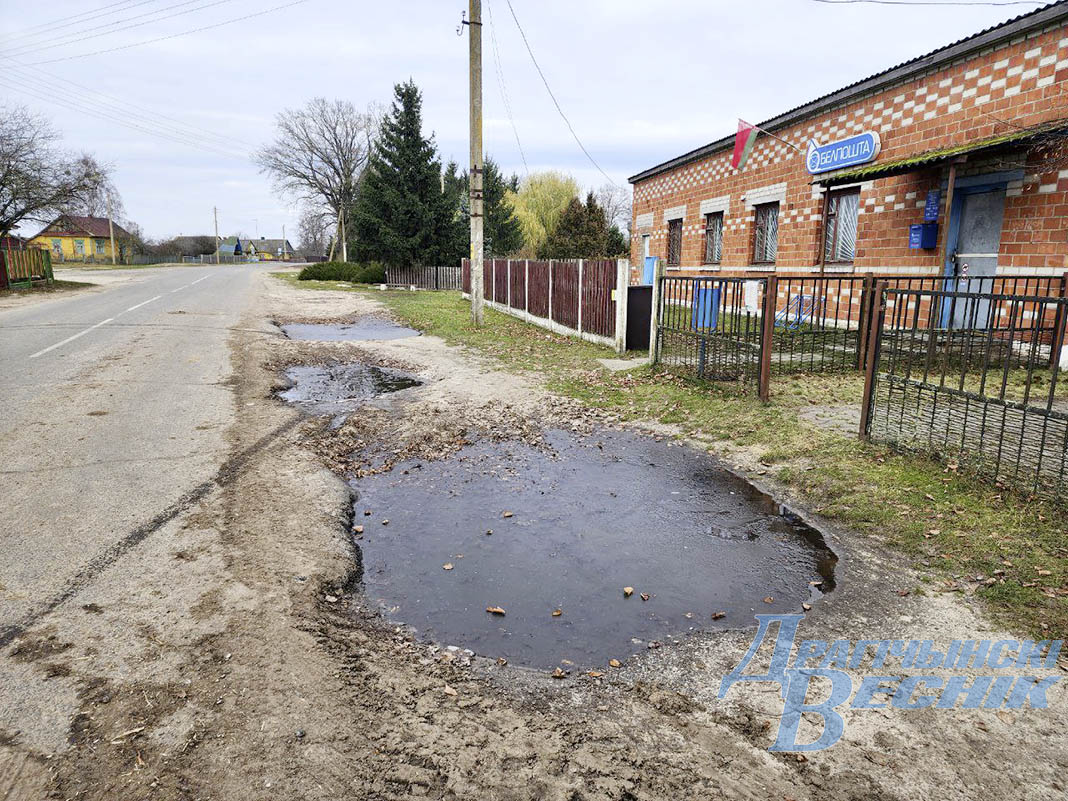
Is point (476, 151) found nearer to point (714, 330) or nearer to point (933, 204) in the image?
point (714, 330)

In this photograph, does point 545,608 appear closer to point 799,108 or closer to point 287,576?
point 287,576

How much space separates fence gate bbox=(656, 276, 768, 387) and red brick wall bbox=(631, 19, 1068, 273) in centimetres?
472

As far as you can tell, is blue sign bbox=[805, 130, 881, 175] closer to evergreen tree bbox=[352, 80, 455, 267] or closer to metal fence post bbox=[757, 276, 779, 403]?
metal fence post bbox=[757, 276, 779, 403]

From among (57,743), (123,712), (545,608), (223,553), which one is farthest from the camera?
(223,553)

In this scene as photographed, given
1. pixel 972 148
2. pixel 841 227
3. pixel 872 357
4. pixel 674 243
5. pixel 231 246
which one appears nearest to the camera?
pixel 872 357

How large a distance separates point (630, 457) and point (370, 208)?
33.6 metres

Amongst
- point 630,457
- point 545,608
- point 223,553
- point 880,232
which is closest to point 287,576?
point 223,553

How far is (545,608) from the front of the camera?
3539mm

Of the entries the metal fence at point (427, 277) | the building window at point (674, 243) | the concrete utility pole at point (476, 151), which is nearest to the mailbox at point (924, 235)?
the concrete utility pole at point (476, 151)

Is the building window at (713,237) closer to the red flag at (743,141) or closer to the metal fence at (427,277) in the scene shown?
the red flag at (743,141)

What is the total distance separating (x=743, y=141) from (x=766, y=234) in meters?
2.67

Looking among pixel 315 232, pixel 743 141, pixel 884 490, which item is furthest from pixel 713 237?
pixel 315 232

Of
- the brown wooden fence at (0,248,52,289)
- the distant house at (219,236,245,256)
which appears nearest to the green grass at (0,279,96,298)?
the brown wooden fence at (0,248,52,289)

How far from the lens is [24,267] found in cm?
2875
